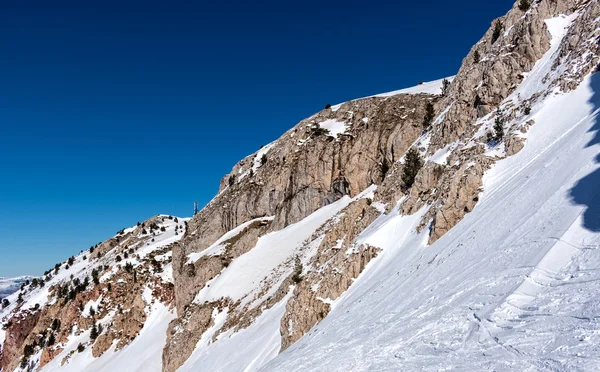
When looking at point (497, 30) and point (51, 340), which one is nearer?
point (497, 30)

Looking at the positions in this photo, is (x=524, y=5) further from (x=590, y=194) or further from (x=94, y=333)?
(x=94, y=333)

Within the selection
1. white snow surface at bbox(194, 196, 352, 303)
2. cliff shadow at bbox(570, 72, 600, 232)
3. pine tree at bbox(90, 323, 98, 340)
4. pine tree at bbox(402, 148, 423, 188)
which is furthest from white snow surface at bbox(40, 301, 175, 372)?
cliff shadow at bbox(570, 72, 600, 232)

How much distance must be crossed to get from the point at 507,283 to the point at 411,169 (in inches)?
899

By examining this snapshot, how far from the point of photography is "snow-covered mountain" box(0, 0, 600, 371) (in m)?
11.0

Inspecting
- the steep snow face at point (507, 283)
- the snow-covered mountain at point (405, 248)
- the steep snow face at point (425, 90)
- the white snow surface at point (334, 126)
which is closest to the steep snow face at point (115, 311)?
the snow-covered mountain at point (405, 248)

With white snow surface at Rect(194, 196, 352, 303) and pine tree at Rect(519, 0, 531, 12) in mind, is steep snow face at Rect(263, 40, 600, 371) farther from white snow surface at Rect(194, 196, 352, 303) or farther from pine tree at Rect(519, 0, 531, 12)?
white snow surface at Rect(194, 196, 352, 303)

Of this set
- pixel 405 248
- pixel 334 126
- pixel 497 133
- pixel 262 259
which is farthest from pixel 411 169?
pixel 334 126

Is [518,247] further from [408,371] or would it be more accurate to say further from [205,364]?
[205,364]

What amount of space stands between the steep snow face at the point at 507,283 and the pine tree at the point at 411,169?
9.59 meters

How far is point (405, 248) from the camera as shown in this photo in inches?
1000

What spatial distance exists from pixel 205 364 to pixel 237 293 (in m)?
A: 12.2

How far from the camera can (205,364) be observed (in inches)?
1449

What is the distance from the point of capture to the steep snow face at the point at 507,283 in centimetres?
896

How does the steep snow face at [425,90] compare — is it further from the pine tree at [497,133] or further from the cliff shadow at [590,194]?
the cliff shadow at [590,194]
